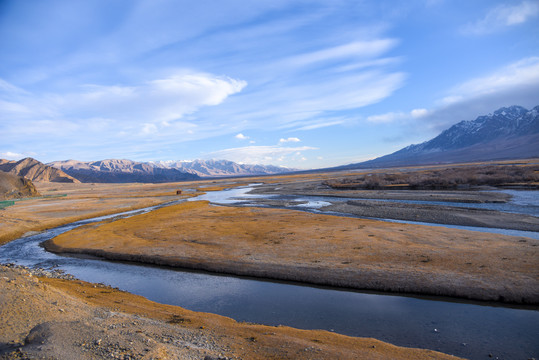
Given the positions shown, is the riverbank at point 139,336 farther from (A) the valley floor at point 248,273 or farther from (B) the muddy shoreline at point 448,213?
(B) the muddy shoreline at point 448,213

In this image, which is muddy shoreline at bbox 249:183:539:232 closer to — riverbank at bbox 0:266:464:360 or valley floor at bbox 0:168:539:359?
valley floor at bbox 0:168:539:359

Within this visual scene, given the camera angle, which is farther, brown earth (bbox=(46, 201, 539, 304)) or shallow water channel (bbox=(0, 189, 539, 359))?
brown earth (bbox=(46, 201, 539, 304))

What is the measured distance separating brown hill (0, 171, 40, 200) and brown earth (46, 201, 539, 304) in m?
59.4

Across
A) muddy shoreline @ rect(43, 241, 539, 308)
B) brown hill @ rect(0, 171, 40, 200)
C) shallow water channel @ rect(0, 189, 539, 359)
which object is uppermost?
brown hill @ rect(0, 171, 40, 200)

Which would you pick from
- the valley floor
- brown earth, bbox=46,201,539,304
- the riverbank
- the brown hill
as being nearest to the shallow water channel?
brown earth, bbox=46,201,539,304

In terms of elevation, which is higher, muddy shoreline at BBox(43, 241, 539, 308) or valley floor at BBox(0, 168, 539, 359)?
valley floor at BBox(0, 168, 539, 359)

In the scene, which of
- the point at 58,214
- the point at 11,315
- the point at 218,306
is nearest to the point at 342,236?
the point at 218,306

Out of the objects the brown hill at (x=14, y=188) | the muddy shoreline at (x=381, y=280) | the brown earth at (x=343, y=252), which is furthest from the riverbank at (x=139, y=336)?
the brown hill at (x=14, y=188)

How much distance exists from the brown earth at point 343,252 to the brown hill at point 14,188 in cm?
5937

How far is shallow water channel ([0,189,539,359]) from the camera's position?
33.7ft

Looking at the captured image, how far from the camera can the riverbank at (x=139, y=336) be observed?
7.79 m

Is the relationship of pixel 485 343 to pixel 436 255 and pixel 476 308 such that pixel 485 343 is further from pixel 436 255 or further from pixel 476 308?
pixel 436 255

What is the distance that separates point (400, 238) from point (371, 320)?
11.9 m

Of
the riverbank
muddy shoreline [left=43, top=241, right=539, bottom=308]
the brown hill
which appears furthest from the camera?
the brown hill
